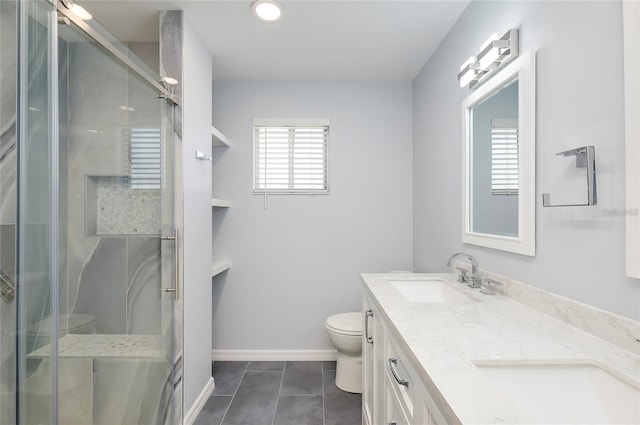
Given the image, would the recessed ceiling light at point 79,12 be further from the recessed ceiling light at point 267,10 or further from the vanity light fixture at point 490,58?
the vanity light fixture at point 490,58

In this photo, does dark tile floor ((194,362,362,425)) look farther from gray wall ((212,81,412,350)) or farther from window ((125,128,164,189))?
window ((125,128,164,189))

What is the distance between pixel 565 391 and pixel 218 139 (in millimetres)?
2376

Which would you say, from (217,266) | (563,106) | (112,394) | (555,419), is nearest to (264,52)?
(217,266)

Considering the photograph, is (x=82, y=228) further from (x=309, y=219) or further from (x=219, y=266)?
(x=309, y=219)

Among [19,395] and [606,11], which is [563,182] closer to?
[606,11]

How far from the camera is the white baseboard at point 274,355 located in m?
2.57

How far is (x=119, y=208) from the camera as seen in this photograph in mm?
1480

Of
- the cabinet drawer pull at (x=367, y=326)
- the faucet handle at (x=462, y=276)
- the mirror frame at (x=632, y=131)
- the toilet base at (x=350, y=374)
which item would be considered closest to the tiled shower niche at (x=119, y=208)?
the cabinet drawer pull at (x=367, y=326)

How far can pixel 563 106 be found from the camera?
3.36ft

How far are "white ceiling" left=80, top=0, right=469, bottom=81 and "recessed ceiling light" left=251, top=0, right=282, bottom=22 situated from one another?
2.1 inches

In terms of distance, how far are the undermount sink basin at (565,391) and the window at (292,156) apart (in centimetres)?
204

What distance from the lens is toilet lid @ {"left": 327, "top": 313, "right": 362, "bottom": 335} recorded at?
2.02 metres

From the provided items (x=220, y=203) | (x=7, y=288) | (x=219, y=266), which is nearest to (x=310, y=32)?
(x=220, y=203)

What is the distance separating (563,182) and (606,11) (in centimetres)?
52
